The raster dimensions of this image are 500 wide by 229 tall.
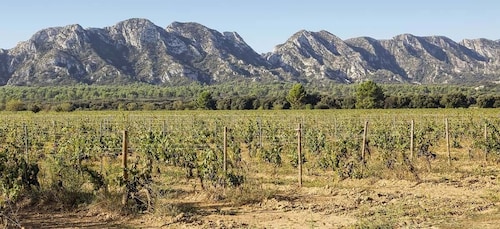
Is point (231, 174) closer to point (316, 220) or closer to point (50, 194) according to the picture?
point (316, 220)

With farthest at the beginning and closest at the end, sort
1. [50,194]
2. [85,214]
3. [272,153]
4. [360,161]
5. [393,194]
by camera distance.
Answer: [272,153] < [360,161] < [393,194] < [50,194] < [85,214]

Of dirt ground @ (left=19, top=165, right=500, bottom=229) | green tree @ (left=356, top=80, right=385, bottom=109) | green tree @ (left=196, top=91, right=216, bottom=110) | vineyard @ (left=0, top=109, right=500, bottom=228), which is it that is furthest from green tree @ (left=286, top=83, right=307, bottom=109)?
dirt ground @ (left=19, top=165, right=500, bottom=229)

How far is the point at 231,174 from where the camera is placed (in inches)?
A: 474

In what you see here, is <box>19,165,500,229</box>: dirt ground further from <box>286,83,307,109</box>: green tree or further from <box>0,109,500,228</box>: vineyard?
<box>286,83,307,109</box>: green tree

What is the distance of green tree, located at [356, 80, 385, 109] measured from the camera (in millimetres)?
75438

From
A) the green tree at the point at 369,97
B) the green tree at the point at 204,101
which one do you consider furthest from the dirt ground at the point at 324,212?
the green tree at the point at 204,101

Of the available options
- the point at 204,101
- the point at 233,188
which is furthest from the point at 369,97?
the point at 233,188

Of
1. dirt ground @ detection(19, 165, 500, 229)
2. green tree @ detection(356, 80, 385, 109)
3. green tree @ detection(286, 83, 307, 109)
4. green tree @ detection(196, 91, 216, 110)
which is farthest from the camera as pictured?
green tree @ detection(286, 83, 307, 109)

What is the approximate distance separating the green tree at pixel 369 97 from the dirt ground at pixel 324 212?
6324 centimetres

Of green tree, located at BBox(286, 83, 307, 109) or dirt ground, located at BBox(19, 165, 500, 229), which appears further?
green tree, located at BBox(286, 83, 307, 109)

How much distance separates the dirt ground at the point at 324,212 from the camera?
965 centimetres

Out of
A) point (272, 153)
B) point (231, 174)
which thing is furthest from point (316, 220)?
point (272, 153)

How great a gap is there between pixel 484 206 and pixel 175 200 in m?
7.15

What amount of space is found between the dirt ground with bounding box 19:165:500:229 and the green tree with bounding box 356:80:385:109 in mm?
63236
